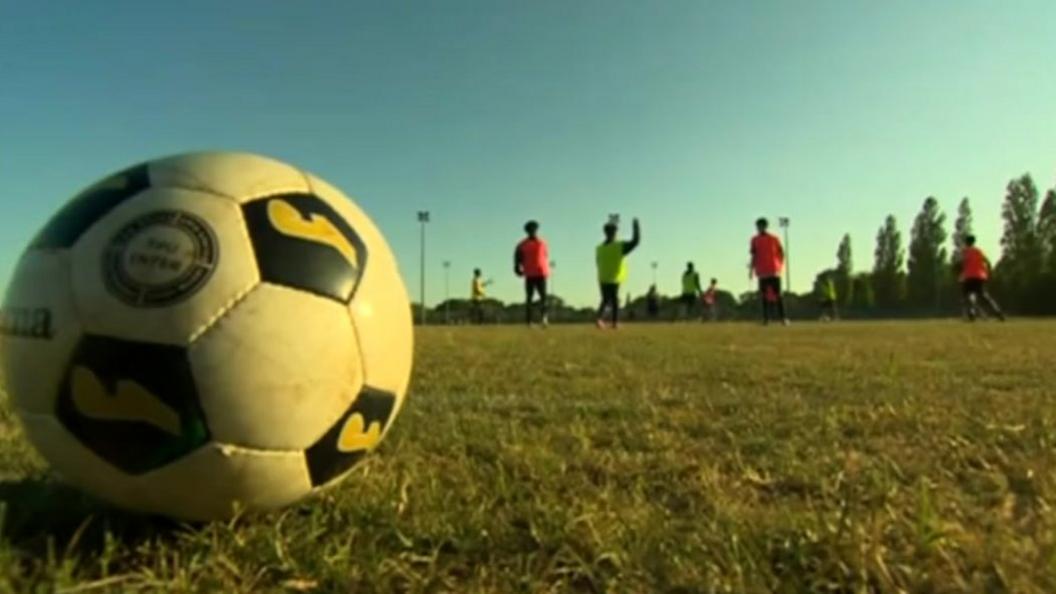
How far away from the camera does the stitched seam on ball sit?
1.99m

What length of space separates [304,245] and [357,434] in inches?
21.7

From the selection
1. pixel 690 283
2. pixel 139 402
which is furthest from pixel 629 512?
pixel 690 283

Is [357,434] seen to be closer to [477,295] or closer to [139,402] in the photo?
[139,402]

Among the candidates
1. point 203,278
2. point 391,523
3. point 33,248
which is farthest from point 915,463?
point 33,248

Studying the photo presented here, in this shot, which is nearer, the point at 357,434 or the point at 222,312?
the point at 222,312

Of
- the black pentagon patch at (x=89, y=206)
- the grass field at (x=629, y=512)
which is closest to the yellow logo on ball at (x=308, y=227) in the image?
the black pentagon patch at (x=89, y=206)

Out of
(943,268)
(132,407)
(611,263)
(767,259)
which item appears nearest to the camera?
(132,407)

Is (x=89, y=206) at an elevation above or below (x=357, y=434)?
above

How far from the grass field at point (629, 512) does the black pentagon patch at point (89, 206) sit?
77 cm

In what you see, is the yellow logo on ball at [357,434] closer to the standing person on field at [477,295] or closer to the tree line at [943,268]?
the standing person on field at [477,295]

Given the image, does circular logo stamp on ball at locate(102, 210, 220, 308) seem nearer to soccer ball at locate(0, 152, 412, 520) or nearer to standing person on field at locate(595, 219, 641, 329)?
soccer ball at locate(0, 152, 412, 520)

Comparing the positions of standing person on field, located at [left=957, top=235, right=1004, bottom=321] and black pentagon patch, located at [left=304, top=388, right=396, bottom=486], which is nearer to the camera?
black pentagon patch, located at [left=304, top=388, right=396, bottom=486]

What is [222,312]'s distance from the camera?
203 cm

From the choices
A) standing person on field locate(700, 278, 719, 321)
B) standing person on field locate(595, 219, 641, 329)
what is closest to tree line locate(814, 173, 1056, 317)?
standing person on field locate(700, 278, 719, 321)
